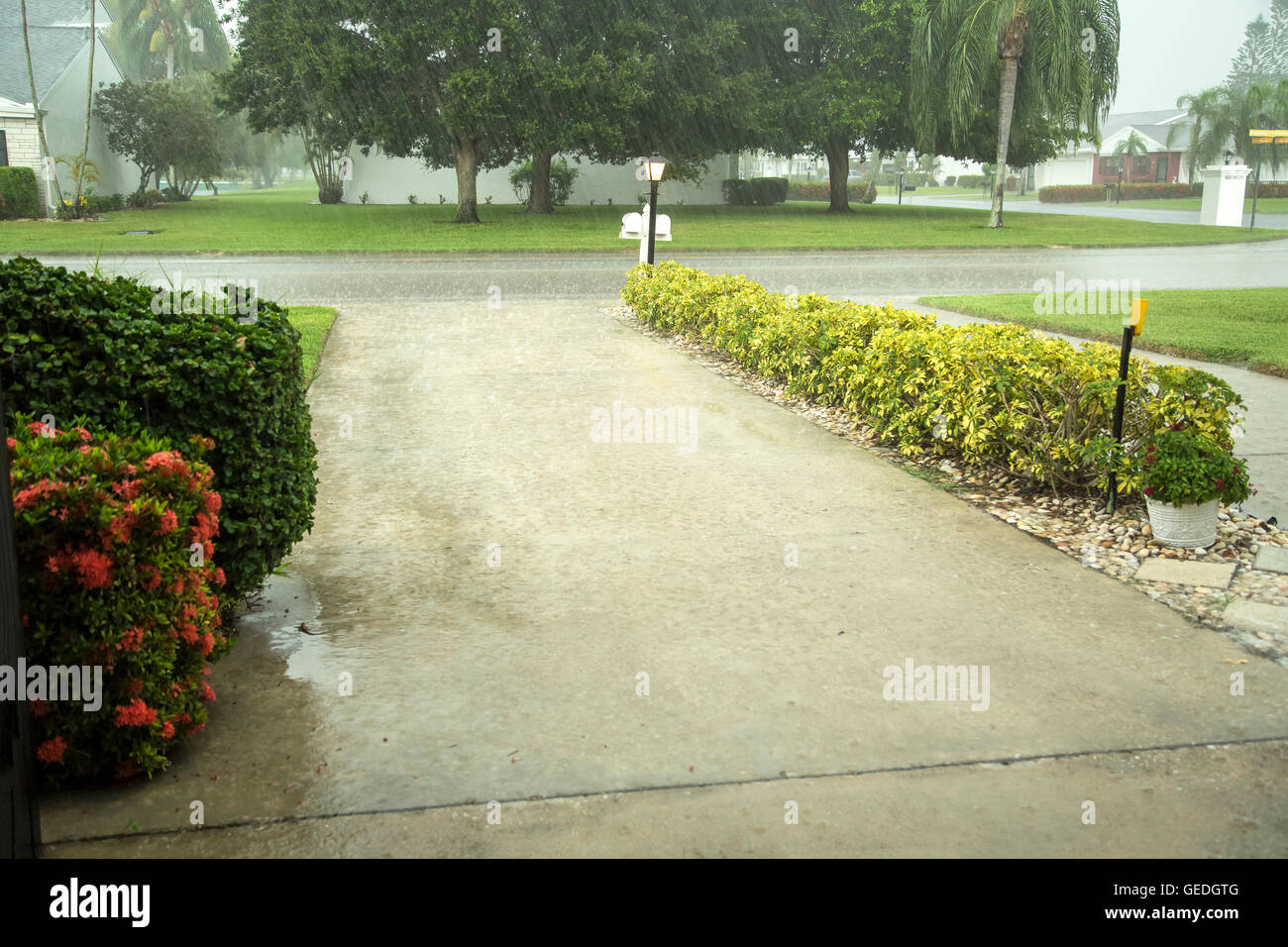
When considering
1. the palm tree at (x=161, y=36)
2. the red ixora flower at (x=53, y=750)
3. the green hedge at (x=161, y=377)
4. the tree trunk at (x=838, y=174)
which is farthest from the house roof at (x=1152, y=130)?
the red ixora flower at (x=53, y=750)

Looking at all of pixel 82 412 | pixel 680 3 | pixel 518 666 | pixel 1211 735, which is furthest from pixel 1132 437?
pixel 680 3

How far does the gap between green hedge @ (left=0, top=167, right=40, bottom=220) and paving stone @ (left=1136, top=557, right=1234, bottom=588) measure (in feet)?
114

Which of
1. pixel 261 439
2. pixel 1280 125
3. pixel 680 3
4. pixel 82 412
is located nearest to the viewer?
pixel 82 412

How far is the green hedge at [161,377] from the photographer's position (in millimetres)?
4266

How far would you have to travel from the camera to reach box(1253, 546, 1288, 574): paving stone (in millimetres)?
5551

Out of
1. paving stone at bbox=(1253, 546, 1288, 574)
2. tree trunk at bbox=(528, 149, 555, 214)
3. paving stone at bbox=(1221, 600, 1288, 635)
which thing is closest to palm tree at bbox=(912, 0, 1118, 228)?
tree trunk at bbox=(528, 149, 555, 214)

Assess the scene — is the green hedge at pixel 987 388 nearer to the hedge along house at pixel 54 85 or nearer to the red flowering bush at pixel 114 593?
the red flowering bush at pixel 114 593

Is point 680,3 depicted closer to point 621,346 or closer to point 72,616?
point 621,346

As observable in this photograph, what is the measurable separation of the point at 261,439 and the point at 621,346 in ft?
26.0

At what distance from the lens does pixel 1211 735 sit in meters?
3.88

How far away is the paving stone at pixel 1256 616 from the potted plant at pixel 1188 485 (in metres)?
0.74
